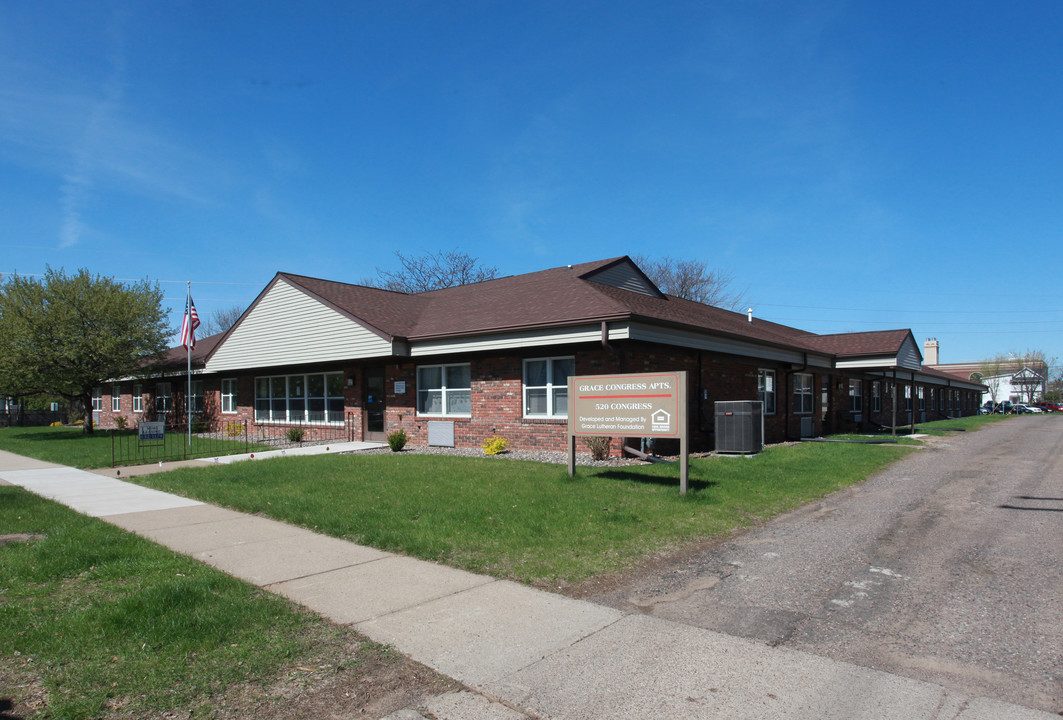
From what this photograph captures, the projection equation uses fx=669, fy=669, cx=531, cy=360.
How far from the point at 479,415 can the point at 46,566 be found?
1132 centimetres

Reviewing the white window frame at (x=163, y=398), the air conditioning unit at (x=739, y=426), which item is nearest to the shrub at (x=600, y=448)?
the air conditioning unit at (x=739, y=426)

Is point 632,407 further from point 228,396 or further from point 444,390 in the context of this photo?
point 228,396

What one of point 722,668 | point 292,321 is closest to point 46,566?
point 722,668

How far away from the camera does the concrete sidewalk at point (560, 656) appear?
3.53 metres

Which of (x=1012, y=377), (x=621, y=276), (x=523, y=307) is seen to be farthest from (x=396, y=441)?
(x=1012, y=377)

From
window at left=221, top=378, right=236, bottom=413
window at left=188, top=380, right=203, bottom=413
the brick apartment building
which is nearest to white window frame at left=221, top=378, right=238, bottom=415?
window at left=221, top=378, right=236, bottom=413

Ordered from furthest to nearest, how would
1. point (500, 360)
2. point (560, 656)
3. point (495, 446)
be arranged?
point (500, 360), point (495, 446), point (560, 656)

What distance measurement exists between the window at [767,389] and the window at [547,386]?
24.4ft

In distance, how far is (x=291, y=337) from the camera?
69.8ft

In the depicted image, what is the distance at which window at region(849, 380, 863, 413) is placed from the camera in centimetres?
2825

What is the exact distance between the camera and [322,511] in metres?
8.59

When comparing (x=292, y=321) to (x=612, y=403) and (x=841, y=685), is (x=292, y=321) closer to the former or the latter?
(x=612, y=403)

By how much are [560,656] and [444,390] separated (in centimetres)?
1403

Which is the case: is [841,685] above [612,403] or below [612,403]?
below
